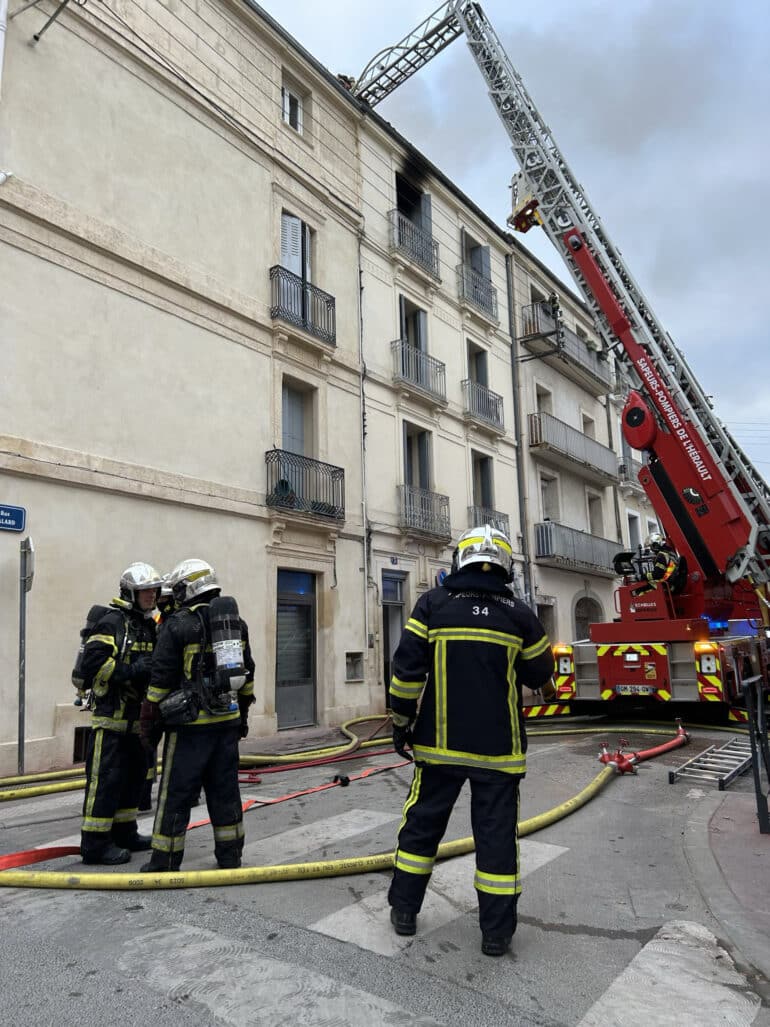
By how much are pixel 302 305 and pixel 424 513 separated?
502 cm

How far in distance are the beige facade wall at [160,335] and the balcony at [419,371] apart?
4.16ft

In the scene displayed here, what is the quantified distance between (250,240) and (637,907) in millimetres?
11817

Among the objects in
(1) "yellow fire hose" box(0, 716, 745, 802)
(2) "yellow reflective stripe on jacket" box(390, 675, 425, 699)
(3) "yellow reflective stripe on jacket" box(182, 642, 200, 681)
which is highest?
(3) "yellow reflective stripe on jacket" box(182, 642, 200, 681)

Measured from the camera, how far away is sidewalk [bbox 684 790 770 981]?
3.25 m

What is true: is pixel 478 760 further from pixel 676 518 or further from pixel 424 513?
pixel 424 513

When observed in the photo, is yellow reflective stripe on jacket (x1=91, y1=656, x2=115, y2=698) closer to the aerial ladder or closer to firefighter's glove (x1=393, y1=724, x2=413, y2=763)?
firefighter's glove (x1=393, y1=724, x2=413, y2=763)

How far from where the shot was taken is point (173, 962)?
3.01 meters

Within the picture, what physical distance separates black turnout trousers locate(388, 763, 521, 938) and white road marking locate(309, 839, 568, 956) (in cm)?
15

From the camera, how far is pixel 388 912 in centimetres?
353

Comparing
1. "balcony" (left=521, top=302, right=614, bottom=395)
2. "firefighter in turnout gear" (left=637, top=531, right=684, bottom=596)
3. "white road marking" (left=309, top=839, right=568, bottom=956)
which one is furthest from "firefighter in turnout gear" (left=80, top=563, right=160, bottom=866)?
"balcony" (left=521, top=302, right=614, bottom=395)

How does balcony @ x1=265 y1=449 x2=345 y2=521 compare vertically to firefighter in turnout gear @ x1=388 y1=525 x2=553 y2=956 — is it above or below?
above

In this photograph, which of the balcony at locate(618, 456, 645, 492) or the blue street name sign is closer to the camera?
the blue street name sign

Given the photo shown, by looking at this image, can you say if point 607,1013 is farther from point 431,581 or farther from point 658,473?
point 431,581

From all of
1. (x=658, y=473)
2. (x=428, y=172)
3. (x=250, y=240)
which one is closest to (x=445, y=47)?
(x=428, y=172)
